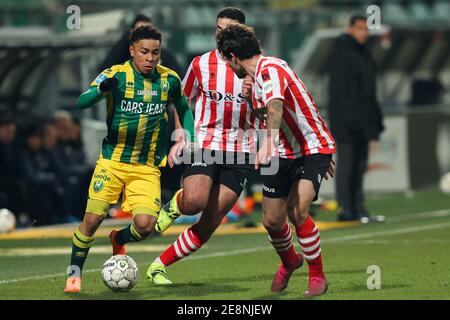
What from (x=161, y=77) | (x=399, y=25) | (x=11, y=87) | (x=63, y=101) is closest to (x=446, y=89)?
(x=399, y=25)

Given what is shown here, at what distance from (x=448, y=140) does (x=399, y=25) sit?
10.8ft

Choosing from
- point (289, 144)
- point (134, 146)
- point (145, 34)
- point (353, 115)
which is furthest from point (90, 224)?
point (353, 115)

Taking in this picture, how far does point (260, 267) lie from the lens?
38.6ft

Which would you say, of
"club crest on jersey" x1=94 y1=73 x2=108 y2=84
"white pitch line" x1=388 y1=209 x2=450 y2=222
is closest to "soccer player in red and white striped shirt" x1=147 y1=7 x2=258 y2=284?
"club crest on jersey" x1=94 y1=73 x2=108 y2=84

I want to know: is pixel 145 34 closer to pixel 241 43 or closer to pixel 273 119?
pixel 241 43

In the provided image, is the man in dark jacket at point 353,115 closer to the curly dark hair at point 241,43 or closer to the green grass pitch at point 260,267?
the green grass pitch at point 260,267

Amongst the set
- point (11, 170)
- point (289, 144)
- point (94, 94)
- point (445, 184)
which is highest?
point (94, 94)

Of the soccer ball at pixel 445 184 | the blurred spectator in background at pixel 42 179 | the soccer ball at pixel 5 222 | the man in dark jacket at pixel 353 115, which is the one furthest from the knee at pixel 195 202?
the soccer ball at pixel 445 184

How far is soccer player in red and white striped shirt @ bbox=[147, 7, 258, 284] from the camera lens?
34.1 ft

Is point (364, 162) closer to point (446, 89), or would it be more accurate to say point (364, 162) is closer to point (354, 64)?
point (354, 64)

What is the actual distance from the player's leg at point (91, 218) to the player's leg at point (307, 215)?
4.33ft

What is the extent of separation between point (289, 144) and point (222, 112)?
1.15 meters

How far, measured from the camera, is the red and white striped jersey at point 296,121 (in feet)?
31.0

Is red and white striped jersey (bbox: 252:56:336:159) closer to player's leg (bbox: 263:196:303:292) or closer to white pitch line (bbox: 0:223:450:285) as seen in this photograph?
player's leg (bbox: 263:196:303:292)
